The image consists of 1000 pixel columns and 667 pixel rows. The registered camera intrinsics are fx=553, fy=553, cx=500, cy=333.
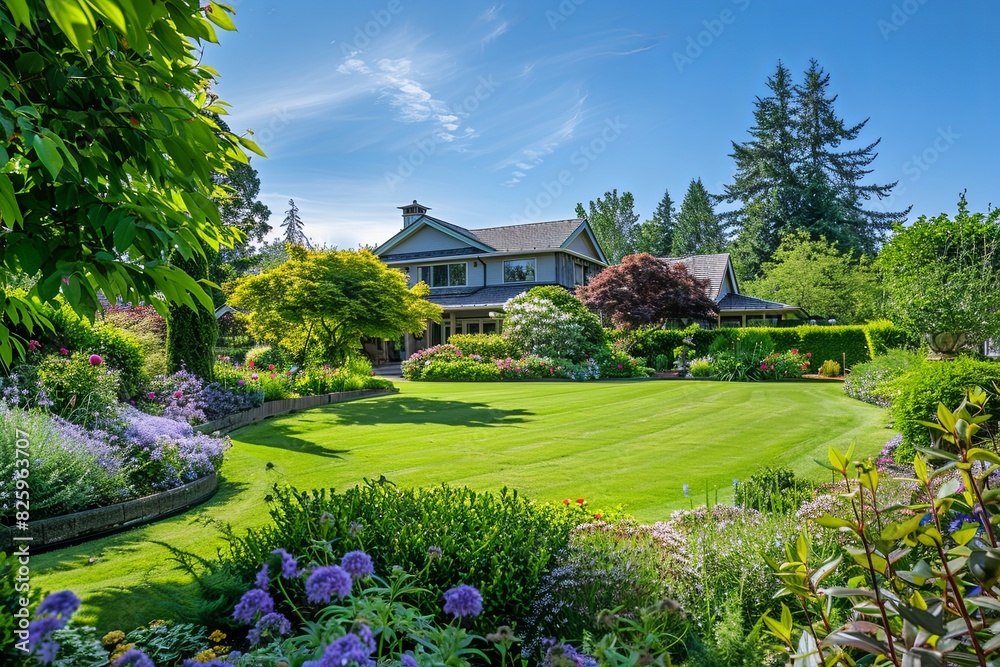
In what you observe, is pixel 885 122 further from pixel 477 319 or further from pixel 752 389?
pixel 752 389

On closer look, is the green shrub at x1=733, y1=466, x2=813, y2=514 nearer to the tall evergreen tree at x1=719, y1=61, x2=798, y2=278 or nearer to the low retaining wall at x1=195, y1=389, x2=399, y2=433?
the low retaining wall at x1=195, y1=389, x2=399, y2=433

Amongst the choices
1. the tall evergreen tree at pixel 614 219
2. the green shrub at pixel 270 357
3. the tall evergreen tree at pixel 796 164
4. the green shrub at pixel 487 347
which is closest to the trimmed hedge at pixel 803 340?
the green shrub at pixel 487 347

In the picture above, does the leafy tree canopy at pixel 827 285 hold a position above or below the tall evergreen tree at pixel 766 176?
below

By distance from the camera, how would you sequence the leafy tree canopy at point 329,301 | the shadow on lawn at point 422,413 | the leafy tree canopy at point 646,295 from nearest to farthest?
the shadow on lawn at point 422,413 < the leafy tree canopy at point 329,301 < the leafy tree canopy at point 646,295

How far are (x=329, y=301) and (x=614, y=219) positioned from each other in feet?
186

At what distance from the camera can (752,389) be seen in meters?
15.9

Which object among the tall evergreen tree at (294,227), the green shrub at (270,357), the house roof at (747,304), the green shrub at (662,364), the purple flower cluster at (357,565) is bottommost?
the green shrub at (662,364)

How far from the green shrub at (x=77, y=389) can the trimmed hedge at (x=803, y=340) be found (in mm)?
19602

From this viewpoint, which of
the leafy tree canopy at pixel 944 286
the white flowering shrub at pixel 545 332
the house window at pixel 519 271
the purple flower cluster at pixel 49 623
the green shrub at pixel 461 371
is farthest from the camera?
the house window at pixel 519 271

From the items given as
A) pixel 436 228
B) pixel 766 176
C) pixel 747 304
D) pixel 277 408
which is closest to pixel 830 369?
pixel 747 304

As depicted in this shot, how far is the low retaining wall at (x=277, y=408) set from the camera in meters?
10.2

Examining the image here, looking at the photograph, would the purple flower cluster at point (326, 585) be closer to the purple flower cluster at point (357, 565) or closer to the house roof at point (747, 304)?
the purple flower cluster at point (357, 565)

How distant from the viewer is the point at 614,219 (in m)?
67.6

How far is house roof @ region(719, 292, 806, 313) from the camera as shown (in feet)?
103
